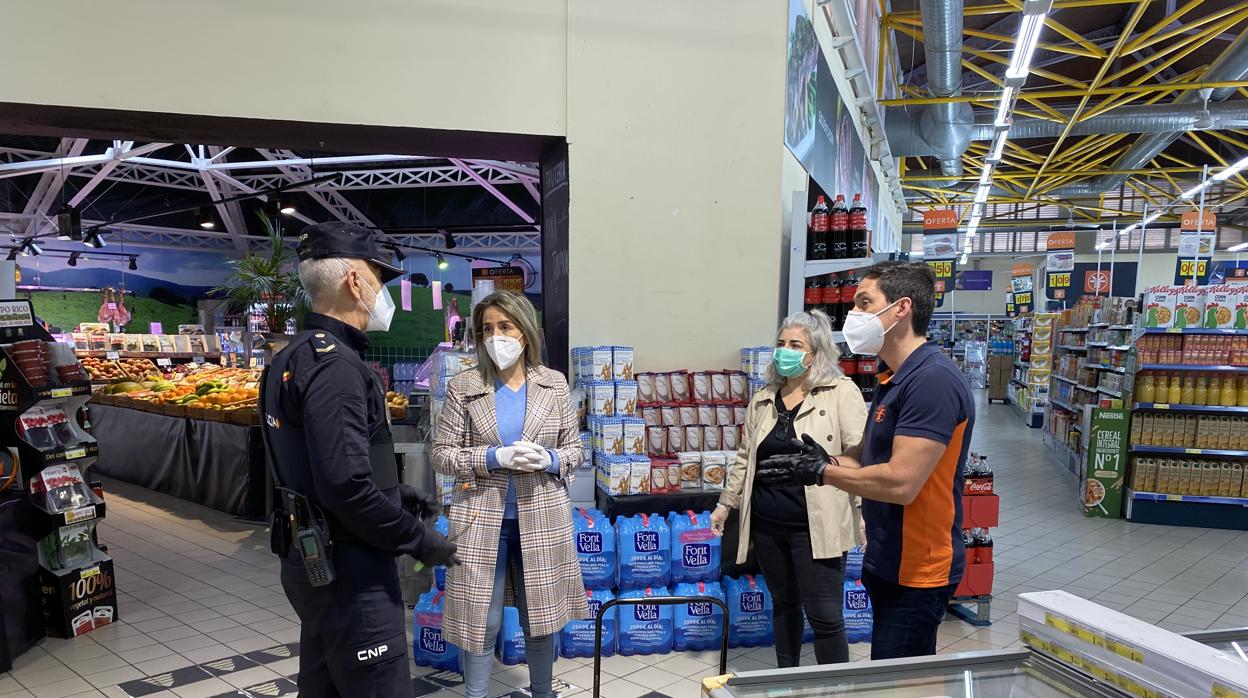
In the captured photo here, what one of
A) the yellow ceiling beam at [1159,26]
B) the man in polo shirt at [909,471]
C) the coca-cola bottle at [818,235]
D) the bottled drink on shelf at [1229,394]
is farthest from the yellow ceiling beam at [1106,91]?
the man in polo shirt at [909,471]

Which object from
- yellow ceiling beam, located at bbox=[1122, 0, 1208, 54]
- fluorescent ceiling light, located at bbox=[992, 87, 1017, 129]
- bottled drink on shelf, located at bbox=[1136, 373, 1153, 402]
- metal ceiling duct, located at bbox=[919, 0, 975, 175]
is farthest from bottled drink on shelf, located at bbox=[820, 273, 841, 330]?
yellow ceiling beam, located at bbox=[1122, 0, 1208, 54]

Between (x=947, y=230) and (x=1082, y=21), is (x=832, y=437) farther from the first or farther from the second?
(x=1082, y=21)

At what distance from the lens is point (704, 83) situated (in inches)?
181

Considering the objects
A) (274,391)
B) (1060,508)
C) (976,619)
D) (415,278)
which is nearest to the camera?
(274,391)

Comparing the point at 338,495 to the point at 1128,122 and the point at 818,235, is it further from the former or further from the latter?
the point at 1128,122

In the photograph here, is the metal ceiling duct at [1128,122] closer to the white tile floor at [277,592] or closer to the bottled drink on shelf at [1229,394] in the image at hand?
the bottled drink on shelf at [1229,394]

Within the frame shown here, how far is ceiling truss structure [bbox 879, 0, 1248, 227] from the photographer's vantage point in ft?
32.9

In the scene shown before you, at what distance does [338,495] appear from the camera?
1834 millimetres

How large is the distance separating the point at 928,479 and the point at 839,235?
8.82ft

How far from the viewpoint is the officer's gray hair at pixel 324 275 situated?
203cm

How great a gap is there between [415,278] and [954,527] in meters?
22.9

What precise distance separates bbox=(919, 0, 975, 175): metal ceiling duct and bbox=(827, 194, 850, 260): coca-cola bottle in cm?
437

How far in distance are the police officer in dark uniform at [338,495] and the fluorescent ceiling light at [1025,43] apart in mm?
6665

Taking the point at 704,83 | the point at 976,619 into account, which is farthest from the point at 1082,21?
the point at 976,619
